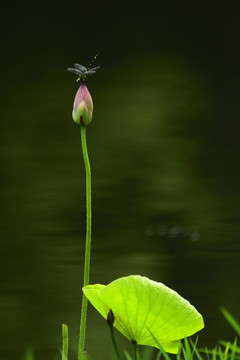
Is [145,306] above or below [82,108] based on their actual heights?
below

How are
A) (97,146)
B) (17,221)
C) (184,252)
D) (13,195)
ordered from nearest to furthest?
(184,252) → (17,221) → (13,195) → (97,146)

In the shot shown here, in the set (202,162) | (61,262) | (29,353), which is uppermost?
(202,162)

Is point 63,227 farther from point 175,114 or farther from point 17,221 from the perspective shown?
point 175,114

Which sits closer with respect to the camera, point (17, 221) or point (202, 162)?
point (17, 221)

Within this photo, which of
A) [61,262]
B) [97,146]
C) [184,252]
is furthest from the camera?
[97,146]

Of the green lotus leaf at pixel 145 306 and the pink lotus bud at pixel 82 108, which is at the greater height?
the pink lotus bud at pixel 82 108

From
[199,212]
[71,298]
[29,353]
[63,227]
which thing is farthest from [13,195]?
[29,353]

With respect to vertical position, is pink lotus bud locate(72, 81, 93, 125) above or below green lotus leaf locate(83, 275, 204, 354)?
above

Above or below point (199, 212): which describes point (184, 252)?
below
